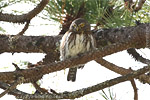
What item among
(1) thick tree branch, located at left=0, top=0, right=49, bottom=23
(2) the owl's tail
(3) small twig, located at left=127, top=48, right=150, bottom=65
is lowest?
(2) the owl's tail

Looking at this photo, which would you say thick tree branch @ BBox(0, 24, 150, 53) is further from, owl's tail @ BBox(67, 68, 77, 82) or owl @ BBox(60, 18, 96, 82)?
owl's tail @ BBox(67, 68, 77, 82)

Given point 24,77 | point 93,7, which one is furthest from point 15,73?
point 93,7

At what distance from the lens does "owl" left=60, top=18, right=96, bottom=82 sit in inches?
118

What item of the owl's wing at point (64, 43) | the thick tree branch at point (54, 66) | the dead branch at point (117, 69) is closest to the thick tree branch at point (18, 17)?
the owl's wing at point (64, 43)

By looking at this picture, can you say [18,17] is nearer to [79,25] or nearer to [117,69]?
[79,25]

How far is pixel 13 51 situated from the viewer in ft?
9.84

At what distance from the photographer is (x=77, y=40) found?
3084 mm

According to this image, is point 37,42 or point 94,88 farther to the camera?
point 37,42

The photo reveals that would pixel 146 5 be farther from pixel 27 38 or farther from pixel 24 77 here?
pixel 24 77

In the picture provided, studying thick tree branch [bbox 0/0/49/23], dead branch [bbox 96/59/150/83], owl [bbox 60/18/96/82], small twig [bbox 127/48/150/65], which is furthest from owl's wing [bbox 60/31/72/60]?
small twig [bbox 127/48/150/65]

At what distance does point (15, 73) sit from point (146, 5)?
137cm

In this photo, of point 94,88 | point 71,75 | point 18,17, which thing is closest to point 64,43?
point 18,17

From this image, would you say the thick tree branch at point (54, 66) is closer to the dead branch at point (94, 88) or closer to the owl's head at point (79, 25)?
the dead branch at point (94, 88)

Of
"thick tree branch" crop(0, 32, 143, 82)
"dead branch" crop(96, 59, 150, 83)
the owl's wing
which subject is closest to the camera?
"thick tree branch" crop(0, 32, 143, 82)
